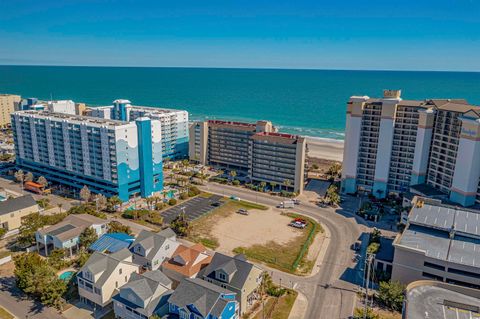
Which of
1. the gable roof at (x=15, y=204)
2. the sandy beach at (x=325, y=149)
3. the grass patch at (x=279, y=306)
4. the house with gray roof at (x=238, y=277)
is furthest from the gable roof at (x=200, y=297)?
the sandy beach at (x=325, y=149)

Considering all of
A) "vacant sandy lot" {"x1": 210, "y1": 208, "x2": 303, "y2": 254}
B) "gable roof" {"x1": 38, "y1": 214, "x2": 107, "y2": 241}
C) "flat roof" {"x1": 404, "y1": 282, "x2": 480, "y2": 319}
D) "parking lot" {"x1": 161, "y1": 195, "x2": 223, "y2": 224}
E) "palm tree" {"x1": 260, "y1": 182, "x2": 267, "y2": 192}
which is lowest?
"vacant sandy lot" {"x1": 210, "y1": 208, "x2": 303, "y2": 254}

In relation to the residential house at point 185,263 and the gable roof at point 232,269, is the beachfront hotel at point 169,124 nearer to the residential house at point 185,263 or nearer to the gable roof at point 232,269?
the residential house at point 185,263

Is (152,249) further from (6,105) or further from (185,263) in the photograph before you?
(6,105)

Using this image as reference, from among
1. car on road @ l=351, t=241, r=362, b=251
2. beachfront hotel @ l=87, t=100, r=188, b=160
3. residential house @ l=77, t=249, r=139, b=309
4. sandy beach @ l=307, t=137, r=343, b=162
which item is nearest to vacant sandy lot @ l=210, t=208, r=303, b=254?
car on road @ l=351, t=241, r=362, b=251

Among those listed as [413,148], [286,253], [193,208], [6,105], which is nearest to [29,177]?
[193,208]

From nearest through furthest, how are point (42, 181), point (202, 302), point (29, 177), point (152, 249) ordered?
point (202, 302) → point (152, 249) → point (42, 181) → point (29, 177)

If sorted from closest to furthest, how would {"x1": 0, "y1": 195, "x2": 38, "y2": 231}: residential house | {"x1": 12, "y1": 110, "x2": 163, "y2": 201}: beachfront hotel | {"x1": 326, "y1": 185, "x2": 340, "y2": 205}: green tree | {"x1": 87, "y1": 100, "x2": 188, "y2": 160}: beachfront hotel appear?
{"x1": 0, "y1": 195, "x2": 38, "y2": 231}: residential house
{"x1": 12, "y1": 110, "x2": 163, "y2": 201}: beachfront hotel
{"x1": 326, "y1": 185, "x2": 340, "y2": 205}: green tree
{"x1": 87, "y1": 100, "x2": 188, "y2": 160}: beachfront hotel

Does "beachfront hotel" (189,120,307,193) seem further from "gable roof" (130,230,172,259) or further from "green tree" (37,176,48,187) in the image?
"green tree" (37,176,48,187)
